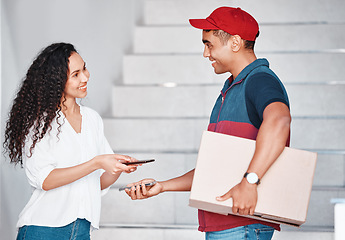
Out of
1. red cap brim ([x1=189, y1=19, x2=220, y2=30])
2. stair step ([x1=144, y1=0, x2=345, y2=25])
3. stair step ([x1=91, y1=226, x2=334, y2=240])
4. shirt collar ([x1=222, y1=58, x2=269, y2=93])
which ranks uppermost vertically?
stair step ([x1=144, y1=0, x2=345, y2=25])

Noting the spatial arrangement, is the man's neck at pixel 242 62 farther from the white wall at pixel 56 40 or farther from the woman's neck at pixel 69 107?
the white wall at pixel 56 40

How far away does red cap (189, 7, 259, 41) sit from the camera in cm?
167

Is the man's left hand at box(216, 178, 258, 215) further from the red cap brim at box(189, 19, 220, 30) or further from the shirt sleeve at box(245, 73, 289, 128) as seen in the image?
the red cap brim at box(189, 19, 220, 30)

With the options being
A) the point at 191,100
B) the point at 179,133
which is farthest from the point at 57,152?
the point at 191,100

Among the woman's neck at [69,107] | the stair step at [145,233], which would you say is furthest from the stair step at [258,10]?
the woman's neck at [69,107]

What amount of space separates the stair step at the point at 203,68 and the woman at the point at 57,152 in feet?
6.74

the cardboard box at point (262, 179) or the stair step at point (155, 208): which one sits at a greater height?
the cardboard box at point (262, 179)

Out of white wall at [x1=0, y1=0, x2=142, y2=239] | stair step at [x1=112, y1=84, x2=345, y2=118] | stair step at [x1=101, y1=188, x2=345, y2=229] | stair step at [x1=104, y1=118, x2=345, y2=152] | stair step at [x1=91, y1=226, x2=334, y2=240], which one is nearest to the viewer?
white wall at [x1=0, y1=0, x2=142, y2=239]

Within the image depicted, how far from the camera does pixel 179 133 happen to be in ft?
11.7

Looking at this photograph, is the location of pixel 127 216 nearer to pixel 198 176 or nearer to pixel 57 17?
pixel 57 17

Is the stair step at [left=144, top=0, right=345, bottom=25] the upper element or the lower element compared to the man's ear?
upper

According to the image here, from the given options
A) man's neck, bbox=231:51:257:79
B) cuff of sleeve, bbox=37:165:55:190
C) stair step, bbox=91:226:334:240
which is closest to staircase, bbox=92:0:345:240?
stair step, bbox=91:226:334:240

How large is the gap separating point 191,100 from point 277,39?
826mm

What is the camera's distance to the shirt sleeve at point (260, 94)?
1502mm
